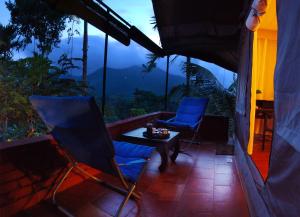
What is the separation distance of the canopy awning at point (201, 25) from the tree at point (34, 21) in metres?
3.15

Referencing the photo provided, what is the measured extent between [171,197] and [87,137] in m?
1.23

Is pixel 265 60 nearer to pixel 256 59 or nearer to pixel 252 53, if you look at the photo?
pixel 256 59

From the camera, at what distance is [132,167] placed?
2.42 m

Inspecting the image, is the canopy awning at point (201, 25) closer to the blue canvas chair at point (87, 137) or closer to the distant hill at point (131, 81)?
the blue canvas chair at point (87, 137)

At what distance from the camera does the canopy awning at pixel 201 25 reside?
4.55 metres

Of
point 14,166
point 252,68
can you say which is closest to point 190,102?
point 252,68

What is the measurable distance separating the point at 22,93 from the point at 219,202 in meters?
3.26

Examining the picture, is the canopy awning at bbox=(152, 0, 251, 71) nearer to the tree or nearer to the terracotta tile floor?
the terracotta tile floor

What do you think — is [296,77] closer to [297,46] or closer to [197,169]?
[297,46]

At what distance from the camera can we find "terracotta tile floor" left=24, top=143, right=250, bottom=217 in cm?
259

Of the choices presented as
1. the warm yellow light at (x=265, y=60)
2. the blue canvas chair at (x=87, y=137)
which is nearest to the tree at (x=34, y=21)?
the warm yellow light at (x=265, y=60)

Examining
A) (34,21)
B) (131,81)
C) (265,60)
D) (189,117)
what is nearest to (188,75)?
(265,60)

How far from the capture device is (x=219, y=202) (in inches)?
115

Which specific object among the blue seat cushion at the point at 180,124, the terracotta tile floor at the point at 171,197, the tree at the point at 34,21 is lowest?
the terracotta tile floor at the point at 171,197
